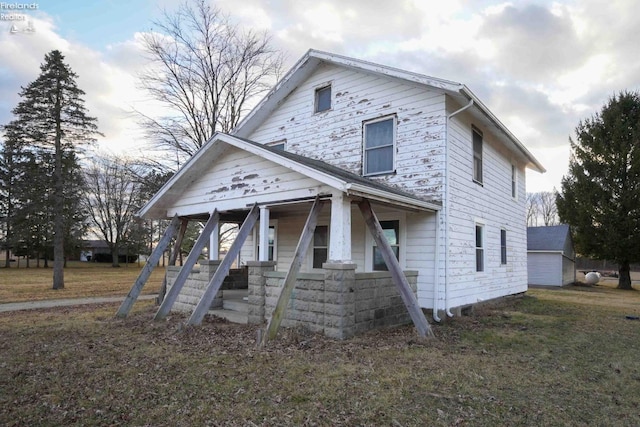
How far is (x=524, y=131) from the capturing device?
2012cm

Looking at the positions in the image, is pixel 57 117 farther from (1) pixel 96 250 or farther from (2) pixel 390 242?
(1) pixel 96 250

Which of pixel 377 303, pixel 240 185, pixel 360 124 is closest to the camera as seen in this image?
pixel 377 303

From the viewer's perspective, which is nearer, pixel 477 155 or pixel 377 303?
pixel 377 303

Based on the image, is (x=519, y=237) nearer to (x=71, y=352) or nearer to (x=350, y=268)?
(x=350, y=268)

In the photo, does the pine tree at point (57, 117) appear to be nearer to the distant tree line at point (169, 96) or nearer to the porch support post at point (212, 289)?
the distant tree line at point (169, 96)

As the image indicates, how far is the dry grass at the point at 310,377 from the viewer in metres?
3.63

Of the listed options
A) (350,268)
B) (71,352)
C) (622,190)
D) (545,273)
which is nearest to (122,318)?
(71,352)

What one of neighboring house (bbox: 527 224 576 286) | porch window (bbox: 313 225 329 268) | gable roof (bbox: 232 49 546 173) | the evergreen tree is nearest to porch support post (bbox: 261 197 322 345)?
porch window (bbox: 313 225 329 268)

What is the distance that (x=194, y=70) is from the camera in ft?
64.0

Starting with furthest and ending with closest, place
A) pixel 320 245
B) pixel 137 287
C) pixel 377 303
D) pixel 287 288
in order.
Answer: pixel 320 245 → pixel 137 287 → pixel 377 303 → pixel 287 288

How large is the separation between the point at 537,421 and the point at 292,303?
431cm

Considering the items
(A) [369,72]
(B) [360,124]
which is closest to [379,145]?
(B) [360,124]

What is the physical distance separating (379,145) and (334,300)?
185 inches

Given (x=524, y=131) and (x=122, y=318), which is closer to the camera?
(x=122, y=318)
